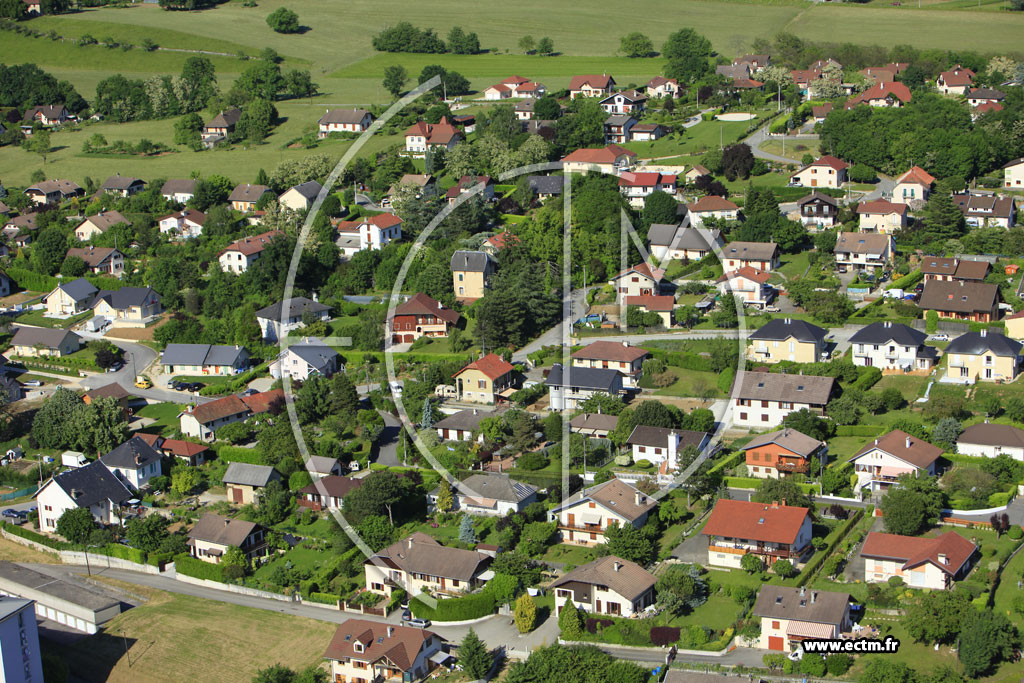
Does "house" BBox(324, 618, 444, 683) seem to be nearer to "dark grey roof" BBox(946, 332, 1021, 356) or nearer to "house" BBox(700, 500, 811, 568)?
"house" BBox(700, 500, 811, 568)

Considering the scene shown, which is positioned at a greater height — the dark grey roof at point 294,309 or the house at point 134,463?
the dark grey roof at point 294,309

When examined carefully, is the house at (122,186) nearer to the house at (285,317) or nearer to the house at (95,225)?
the house at (95,225)

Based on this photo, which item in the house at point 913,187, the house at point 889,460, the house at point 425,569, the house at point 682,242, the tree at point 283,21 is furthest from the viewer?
the tree at point 283,21

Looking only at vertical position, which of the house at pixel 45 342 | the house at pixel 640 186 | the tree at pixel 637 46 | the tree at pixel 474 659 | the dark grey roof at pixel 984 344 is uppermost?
the tree at pixel 637 46

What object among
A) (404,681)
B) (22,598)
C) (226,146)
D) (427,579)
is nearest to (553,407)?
(427,579)

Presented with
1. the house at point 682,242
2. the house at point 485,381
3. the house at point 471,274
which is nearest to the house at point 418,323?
the house at point 471,274

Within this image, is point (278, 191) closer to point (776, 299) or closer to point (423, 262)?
point (423, 262)

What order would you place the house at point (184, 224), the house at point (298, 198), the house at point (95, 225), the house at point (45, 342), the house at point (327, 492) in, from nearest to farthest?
the house at point (327, 492)
the house at point (45, 342)
the house at point (298, 198)
the house at point (184, 224)
the house at point (95, 225)
